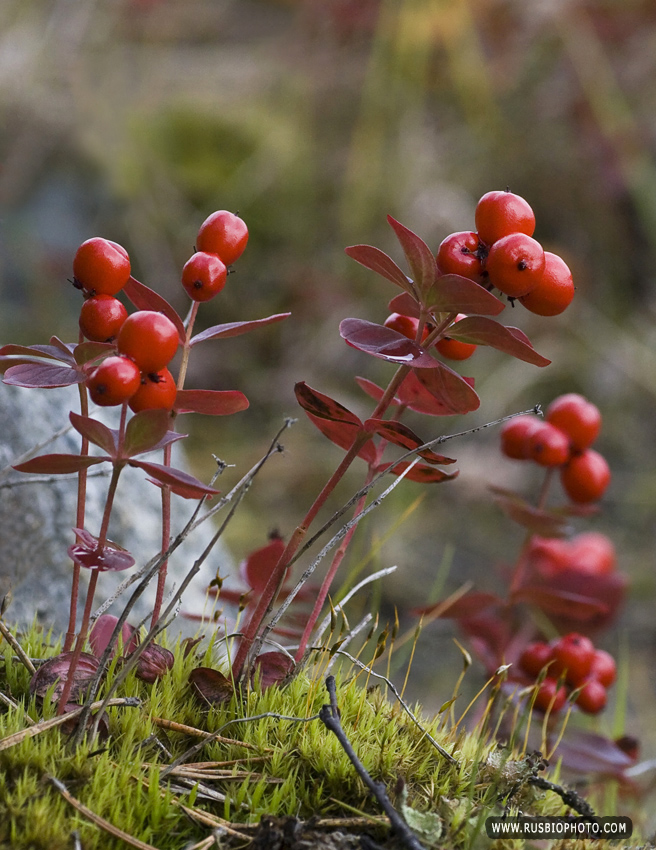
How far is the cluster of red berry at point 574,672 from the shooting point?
4.61 ft

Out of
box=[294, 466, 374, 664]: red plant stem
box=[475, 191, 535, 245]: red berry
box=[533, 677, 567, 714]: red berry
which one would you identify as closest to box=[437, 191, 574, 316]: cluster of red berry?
box=[475, 191, 535, 245]: red berry

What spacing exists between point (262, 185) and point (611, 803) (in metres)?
3.53

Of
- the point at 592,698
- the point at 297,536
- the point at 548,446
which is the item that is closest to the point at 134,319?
the point at 297,536

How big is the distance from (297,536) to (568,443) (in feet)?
2.16

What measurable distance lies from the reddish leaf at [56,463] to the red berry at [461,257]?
1.57 ft

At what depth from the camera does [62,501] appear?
65.2 inches

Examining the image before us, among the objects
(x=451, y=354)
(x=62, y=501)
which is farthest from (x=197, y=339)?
(x=62, y=501)

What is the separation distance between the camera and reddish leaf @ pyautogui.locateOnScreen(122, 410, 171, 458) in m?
0.84

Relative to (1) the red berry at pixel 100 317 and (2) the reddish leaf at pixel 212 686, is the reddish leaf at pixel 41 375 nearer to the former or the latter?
(1) the red berry at pixel 100 317

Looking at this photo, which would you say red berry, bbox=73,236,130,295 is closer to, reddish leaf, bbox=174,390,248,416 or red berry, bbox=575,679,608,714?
reddish leaf, bbox=174,390,248,416

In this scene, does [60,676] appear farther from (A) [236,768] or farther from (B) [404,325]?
(B) [404,325]

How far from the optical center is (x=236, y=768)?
0.95 m

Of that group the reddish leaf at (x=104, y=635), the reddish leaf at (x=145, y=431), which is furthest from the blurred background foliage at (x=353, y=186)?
the reddish leaf at (x=145, y=431)

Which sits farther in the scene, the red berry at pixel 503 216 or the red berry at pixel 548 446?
the red berry at pixel 548 446
